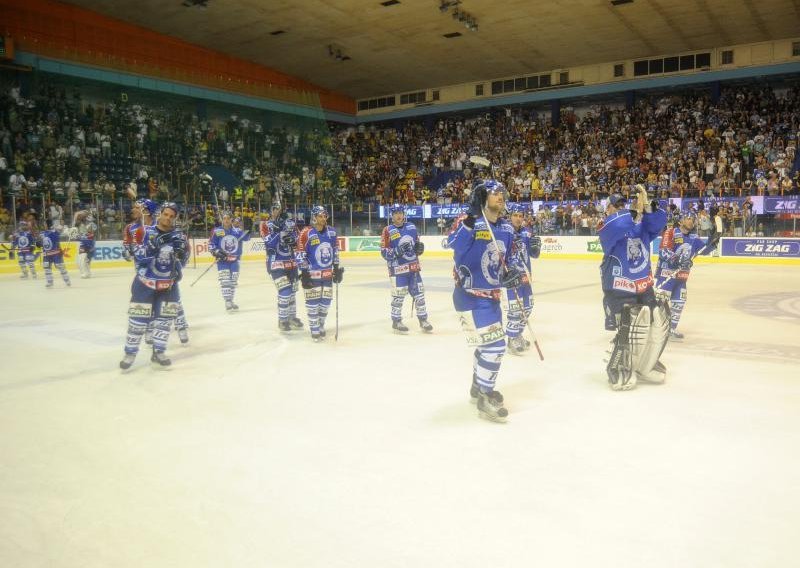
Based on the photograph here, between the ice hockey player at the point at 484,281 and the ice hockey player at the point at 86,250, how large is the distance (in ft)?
51.4

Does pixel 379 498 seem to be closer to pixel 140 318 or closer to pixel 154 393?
pixel 154 393

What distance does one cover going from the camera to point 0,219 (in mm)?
20375

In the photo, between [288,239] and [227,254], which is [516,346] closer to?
[288,239]

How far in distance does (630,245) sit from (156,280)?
494 cm

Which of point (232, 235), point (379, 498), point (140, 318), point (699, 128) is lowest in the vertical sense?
point (379, 498)

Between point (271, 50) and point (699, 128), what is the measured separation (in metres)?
20.6

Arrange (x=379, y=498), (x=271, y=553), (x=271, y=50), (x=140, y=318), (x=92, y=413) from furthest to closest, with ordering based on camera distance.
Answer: (x=271, y=50), (x=140, y=318), (x=92, y=413), (x=379, y=498), (x=271, y=553)

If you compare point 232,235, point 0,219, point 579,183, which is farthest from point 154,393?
point 579,183

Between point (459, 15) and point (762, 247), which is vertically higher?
point (459, 15)

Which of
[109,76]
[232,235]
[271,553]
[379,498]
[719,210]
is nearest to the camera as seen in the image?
[271,553]

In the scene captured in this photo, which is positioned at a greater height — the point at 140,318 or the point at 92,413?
the point at 140,318

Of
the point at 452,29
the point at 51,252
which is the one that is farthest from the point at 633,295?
the point at 452,29

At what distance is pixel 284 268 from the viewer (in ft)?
33.3

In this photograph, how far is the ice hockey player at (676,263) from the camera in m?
8.73
